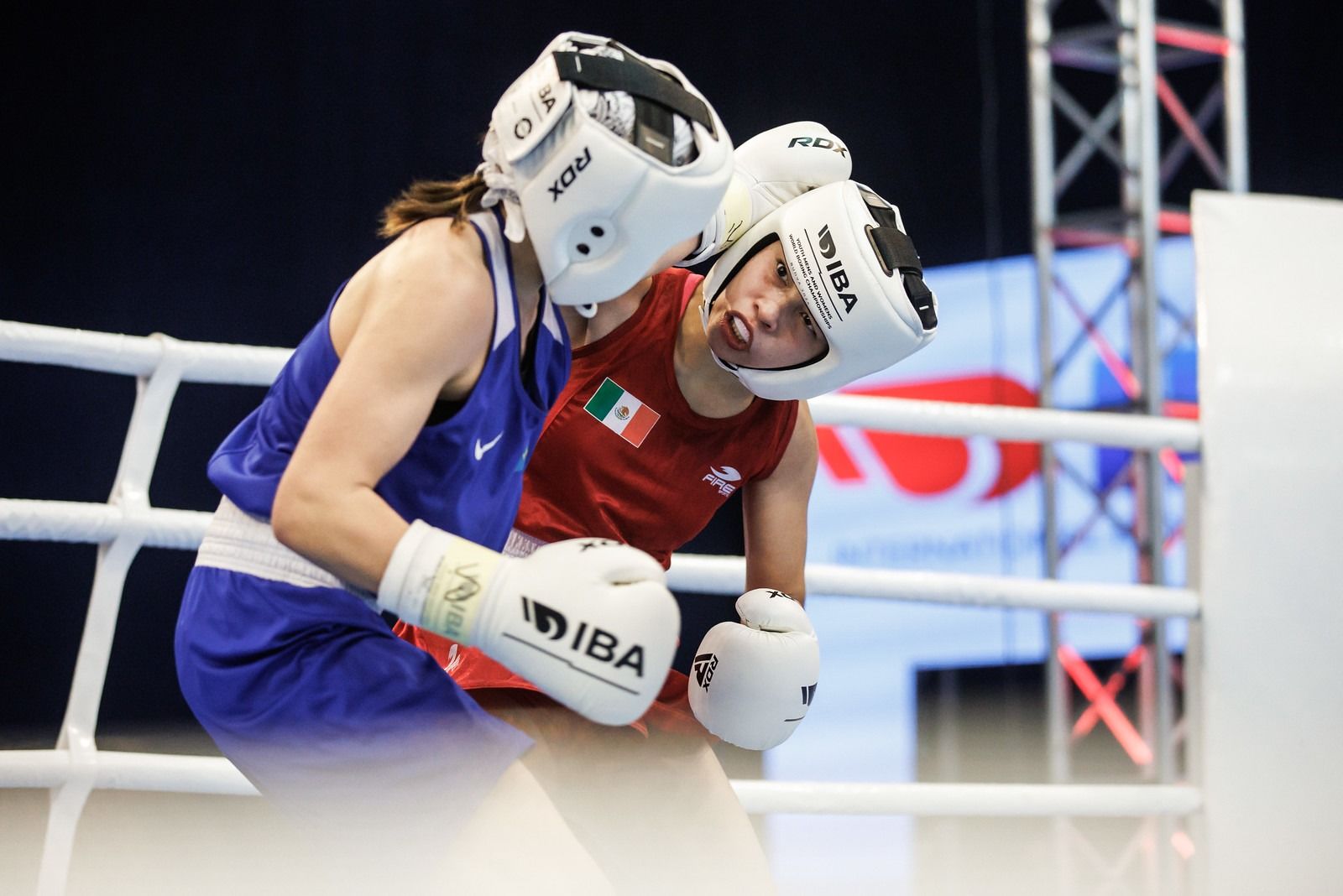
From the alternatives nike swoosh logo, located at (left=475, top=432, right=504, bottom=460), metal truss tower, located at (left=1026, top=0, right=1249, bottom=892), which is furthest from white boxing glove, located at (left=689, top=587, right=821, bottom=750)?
metal truss tower, located at (left=1026, top=0, right=1249, bottom=892)

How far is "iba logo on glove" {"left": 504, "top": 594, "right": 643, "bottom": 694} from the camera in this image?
1.20 m

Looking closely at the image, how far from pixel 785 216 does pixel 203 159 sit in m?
4.11

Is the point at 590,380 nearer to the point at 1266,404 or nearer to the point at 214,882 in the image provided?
the point at 214,882

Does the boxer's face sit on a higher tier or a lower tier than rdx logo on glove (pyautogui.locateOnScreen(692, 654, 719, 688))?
higher

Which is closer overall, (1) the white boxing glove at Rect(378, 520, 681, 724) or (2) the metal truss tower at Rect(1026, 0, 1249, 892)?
(1) the white boxing glove at Rect(378, 520, 681, 724)

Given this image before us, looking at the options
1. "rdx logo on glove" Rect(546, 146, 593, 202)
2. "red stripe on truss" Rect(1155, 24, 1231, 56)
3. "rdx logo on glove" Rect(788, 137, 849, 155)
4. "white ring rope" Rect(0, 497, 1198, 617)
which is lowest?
"white ring rope" Rect(0, 497, 1198, 617)

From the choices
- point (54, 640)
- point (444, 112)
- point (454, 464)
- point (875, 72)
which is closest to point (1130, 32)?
point (875, 72)

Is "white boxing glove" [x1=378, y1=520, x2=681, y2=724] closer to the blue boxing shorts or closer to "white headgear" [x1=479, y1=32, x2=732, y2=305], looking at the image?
the blue boxing shorts

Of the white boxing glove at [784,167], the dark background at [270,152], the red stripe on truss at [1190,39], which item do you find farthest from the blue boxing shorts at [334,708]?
the red stripe on truss at [1190,39]

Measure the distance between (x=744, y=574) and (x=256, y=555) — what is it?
40.2 inches

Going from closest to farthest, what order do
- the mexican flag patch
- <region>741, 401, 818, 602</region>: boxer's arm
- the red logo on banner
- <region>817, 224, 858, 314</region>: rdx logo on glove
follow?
<region>817, 224, 858, 314</region>: rdx logo on glove < the mexican flag patch < <region>741, 401, 818, 602</region>: boxer's arm < the red logo on banner

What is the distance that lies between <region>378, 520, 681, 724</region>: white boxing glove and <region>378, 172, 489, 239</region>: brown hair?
348 mm

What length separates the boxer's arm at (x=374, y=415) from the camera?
119 centimetres

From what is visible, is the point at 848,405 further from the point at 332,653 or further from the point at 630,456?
the point at 332,653
